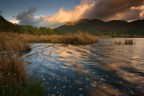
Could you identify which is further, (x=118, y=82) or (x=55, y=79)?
(x=55, y=79)

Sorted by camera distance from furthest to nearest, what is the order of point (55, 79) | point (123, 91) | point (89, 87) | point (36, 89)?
point (55, 79)
point (89, 87)
point (123, 91)
point (36, 89)

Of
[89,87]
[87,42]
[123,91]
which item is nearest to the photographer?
[123,91]

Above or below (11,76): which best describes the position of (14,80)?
below

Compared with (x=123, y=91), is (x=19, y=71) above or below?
above

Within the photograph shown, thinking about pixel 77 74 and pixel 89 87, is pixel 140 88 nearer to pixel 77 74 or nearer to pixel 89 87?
pixel 89 87

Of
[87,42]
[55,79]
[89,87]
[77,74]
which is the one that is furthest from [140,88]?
[87,42]

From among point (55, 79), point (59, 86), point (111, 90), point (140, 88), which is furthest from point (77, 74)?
point (140, 88)

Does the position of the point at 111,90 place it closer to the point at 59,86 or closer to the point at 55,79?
the point at 59,86

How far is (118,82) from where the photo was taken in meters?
7.08

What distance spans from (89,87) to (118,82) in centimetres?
155

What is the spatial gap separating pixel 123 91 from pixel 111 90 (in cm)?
45

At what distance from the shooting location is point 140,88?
6270mm

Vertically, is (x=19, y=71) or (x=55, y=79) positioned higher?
(x=19, y=71)

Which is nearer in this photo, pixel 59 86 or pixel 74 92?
pixel 74 92
